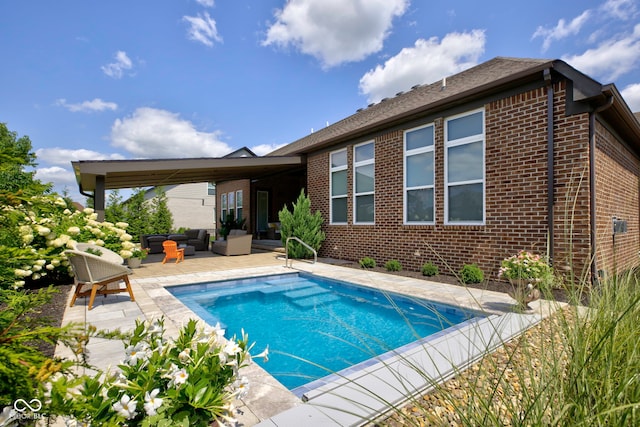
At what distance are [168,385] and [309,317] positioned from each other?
149 centimetres

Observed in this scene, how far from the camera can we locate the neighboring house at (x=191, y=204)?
83.6ft

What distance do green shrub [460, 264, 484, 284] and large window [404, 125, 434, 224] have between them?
58.3 inches

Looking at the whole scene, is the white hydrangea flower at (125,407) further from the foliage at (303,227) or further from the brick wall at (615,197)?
the foliage at (303,227)

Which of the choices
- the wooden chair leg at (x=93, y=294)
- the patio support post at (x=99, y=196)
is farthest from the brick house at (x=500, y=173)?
the patio support post at (x=99, y=196)

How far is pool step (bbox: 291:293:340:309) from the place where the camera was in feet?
19.2

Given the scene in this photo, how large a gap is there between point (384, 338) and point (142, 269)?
745 centimetres

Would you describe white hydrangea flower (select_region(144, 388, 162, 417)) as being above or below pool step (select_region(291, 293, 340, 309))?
above

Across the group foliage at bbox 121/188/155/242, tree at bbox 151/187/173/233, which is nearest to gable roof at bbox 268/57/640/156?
foliage at bbox 121/188/155/242

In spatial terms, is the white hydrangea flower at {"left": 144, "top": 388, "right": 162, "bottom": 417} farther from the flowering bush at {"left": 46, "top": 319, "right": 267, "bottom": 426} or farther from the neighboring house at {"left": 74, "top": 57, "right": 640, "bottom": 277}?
the neighboring house at {"left": 74, "top": 57, "right": 640, "bottom": 277}

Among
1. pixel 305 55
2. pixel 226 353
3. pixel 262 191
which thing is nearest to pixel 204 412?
pixel 226 353

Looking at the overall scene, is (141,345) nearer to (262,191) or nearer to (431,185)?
(431,185)

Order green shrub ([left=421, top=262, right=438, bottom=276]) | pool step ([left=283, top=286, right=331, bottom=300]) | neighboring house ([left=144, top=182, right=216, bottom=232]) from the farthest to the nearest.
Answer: neighboring house ([left=144, top=182, right=216, bottom=232]) → green shrub ([left=421, top=262, right=438, bottom=276]) → pool step ([left=283, top=286, right=331, bottom=300])

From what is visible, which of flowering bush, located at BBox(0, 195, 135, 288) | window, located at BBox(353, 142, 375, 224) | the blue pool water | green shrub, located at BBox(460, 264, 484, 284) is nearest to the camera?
flowering bush, located at BBox(0, 195, 135, 288)

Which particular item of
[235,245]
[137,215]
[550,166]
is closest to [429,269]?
[550,166]
